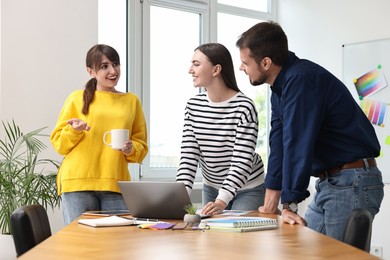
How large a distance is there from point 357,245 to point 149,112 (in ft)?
11.6

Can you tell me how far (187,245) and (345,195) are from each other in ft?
2.65

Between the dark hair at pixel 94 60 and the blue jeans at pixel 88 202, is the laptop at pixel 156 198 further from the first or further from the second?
the dark hair at pixel 94 60

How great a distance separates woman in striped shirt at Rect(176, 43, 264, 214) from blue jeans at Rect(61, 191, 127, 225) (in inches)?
15.7

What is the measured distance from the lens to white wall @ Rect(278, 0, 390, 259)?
520 cm

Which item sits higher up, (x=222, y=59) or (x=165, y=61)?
(x=165, y=61)

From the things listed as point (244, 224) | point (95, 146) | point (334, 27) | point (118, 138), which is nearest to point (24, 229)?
point (244, 224)

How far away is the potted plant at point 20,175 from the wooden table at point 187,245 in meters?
1.68

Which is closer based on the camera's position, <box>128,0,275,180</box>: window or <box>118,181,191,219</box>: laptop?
<box>118,181,191,219</box>: laptop

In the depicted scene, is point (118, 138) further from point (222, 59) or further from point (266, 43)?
point (266, 43)

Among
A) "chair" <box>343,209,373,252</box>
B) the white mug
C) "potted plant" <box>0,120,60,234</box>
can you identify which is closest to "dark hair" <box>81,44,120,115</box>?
the white mug

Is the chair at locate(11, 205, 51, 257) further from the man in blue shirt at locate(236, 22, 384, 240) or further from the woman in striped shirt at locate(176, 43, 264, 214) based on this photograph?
the woman in striped shirt at locate(176, 43, 264, 214)

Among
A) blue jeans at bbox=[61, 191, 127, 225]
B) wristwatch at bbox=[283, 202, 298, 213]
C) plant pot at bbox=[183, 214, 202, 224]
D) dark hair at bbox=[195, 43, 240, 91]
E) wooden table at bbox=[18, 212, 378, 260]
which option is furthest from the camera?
blue jeans at bbox=[61, 191, 127, 225]

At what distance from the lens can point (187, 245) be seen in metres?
1.67

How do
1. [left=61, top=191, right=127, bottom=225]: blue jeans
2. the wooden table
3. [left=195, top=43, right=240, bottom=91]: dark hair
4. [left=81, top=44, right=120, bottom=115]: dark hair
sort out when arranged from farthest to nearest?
[left=81, top=44, right=120, bottom=115]: dark hair
[left=61, top=191, right=127, bottom=225]: blue jeans
[left=195, top=43, right=240, bottom=91]: dark hair
the wooden table
